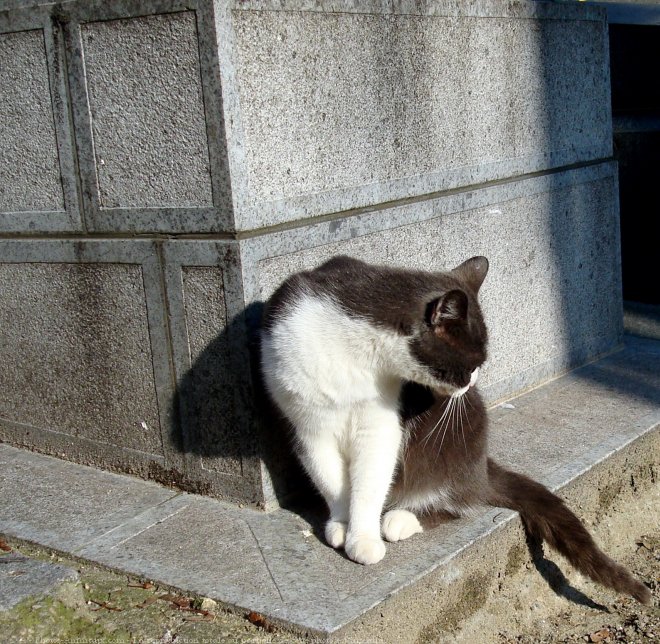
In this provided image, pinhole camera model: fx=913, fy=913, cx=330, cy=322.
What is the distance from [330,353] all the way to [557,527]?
95 centimetres

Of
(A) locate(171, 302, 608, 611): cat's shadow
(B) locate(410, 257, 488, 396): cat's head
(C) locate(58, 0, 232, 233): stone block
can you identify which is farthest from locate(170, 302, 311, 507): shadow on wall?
(B) locate(410, 257, 488, 396): cat's head

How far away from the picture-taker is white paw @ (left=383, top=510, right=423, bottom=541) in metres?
2.82

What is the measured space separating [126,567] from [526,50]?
2699 millimetres

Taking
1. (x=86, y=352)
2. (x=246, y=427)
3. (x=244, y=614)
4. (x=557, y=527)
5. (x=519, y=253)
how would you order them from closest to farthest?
(x=244, y=614) → (x=557, y=527) → (x=246, y=427) → (x=86, y=352) → (x=519, y=253)

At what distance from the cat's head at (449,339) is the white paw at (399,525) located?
0.44m

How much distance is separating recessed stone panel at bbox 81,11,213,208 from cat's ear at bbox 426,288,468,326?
809 millimetres

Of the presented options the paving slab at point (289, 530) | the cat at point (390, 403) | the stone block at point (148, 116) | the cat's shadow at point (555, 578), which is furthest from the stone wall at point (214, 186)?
the cat's shadow at point (555, 578)

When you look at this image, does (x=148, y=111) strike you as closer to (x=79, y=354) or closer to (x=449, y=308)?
(x=79, y=354)

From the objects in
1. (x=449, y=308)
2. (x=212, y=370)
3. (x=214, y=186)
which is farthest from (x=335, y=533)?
(x=214, y=186)

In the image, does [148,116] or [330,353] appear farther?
[148,116]

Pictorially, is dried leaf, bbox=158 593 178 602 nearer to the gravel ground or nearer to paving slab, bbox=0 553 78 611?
the gravel ground

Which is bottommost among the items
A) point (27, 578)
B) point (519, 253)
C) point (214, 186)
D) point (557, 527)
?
point (557, 527)

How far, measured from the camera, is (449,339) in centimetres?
264

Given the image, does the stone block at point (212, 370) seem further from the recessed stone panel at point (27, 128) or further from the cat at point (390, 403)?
the recessed stone panel at point (27, 128)
